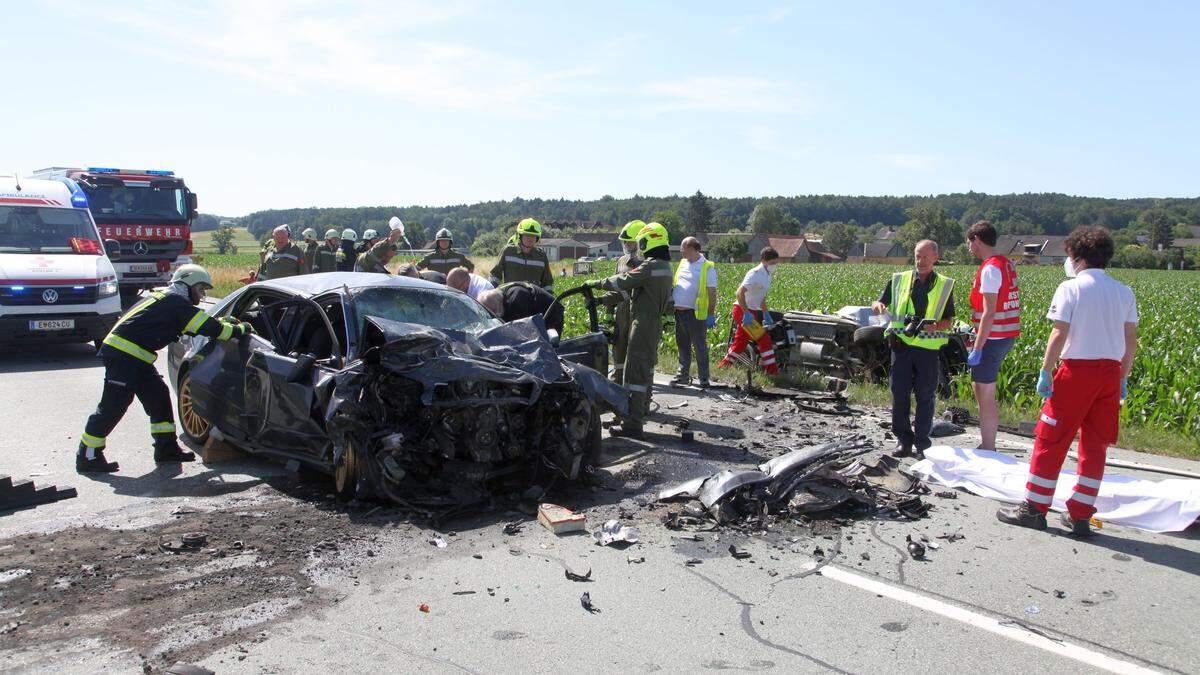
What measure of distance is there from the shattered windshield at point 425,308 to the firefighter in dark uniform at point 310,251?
8191mm

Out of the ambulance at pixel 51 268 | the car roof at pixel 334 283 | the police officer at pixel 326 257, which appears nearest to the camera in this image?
the car roof at pixel 334 283

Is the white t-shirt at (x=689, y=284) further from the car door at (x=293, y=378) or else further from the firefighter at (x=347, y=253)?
the firefighter at (x=347, y=253)

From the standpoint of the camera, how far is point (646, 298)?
8664 millimetres

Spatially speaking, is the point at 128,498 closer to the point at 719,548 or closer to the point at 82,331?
the point at 719,548

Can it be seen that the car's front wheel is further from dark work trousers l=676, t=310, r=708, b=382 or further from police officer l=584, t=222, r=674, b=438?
dark work trousers l=676, t=310, r=708, b=382

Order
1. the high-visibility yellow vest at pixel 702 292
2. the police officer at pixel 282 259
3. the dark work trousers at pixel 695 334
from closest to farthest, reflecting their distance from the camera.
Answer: the high-visibility yellow vest at pixel 702 292
the dark work trousers at pixel 695 334
the police officer at pixel 282 259

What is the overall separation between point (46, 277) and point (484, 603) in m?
11.0

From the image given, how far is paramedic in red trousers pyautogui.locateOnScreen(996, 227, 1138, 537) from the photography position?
540 cm

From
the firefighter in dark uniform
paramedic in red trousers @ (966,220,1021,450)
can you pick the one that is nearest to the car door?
paramedic in red trousers @ (966,220,1021,450)

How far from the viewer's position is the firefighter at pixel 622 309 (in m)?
9.06

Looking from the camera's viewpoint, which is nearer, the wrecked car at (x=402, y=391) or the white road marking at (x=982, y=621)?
the white road marking at (x=982, y=621)

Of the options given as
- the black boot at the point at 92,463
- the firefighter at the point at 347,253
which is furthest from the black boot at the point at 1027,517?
the firefighter at the point at 347,253

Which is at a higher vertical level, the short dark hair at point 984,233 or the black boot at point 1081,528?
the short dark hair at point 984,233

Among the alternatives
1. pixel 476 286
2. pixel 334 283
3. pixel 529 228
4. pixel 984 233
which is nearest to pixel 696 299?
pixel 529 228
